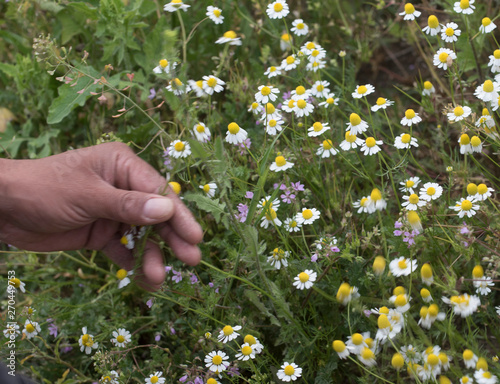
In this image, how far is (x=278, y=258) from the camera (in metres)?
1.97

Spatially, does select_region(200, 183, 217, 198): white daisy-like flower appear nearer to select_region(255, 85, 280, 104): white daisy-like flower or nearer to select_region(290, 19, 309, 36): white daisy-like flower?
select_region(255, 85, 280, 104): white daisy-like flower

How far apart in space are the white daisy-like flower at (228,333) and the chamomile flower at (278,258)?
10.2 inches

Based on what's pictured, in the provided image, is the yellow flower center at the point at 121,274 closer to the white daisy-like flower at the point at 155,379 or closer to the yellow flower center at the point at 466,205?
the white daisy-like flower at the point at 155,379

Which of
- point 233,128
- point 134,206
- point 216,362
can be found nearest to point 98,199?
point 134,206

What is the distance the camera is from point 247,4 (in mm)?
3363

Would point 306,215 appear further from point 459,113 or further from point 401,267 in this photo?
point 459,113

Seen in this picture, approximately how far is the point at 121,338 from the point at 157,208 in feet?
2.16

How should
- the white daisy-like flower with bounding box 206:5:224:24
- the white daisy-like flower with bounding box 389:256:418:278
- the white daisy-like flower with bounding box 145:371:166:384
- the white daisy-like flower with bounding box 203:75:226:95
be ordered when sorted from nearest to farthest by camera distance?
the white daisy-like flower with bounding box 389:256:418:278 < the white daisy-like flower with bounding box 145:371:166:384 < the white daisy-like flower with bounding box 203:75:226:95 < the white daisy-like flower with bounding box 206:5:224:24

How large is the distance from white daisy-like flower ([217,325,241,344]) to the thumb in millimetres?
A: 438

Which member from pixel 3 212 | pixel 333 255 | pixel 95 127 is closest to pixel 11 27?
pixel 95 127

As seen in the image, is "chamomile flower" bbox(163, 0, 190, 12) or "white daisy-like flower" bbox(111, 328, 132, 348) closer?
"white daisy-like flower" bbox(111, 328, 132, 348)

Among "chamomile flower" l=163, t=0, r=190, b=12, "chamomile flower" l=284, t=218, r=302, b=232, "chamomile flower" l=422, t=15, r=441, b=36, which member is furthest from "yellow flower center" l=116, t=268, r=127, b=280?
"chamomile flower" l=422, t=15, r=441, b=36

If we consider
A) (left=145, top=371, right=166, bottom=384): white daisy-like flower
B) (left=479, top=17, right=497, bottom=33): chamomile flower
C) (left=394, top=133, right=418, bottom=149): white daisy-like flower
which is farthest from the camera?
(left=479, top=17, right=497, bottom=33): chamomile flower

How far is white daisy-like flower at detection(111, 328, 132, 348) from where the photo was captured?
6.87ft
